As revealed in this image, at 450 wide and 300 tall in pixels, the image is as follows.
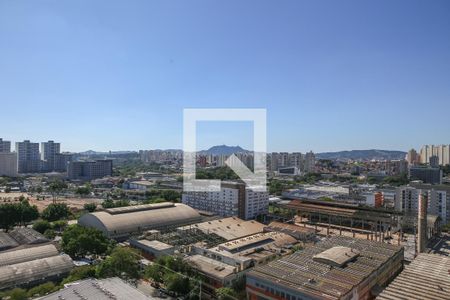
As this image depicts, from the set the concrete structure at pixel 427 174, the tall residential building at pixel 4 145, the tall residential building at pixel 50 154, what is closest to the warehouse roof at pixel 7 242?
the concrete structure at pixel 427 174

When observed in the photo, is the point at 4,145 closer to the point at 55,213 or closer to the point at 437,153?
the point at 55,213

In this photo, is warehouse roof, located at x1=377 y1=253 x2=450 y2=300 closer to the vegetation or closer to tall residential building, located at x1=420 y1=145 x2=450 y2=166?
the vegetation

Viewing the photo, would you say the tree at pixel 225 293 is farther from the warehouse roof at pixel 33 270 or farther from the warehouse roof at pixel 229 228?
the warehouse roof at pixel 229 228

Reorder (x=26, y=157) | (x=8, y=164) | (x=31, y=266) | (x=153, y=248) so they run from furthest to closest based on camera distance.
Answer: (x=26, y=157)
(x=8, y=164)
(x=153, y=248)
(x=31, y=266)

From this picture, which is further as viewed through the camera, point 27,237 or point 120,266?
point 27,237

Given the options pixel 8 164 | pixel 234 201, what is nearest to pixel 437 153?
pixel 234 201

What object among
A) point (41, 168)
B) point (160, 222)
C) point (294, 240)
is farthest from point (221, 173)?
point (41, 168)

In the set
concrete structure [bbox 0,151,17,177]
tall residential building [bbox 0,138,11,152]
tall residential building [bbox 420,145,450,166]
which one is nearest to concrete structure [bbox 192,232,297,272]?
concrete structure [bbox 0,151,17,177]
